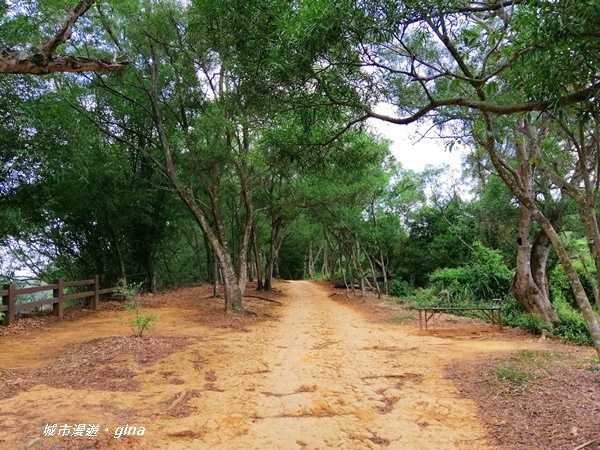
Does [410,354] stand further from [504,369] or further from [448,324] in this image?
[448,324]

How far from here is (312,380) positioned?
592 cm

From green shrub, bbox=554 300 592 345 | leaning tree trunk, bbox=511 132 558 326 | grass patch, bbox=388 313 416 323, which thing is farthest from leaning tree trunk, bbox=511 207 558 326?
grass patch, bbox=388 313 416 323

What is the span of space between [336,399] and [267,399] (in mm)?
903

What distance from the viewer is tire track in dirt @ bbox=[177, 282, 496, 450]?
13.0ft

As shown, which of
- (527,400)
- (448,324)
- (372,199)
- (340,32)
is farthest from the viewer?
(372,199)

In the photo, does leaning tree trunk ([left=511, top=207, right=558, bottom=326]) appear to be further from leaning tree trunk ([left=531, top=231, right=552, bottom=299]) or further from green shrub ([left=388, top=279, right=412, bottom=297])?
green shrub ([left=388, top=279, right=412, bottom=297])

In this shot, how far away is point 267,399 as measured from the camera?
16.6 ft

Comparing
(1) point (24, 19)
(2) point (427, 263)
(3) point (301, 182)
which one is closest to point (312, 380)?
(1) point (24, 19)

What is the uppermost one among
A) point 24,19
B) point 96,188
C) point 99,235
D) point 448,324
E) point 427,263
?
point 24,19

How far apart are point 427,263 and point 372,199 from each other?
5.47 m

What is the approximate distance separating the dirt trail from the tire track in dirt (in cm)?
1

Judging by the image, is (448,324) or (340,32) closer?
(340,32)

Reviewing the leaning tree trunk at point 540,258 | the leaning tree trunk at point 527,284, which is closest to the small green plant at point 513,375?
the leaning tree trunk at point 527,284

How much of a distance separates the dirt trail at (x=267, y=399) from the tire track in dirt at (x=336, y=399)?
1 cm
